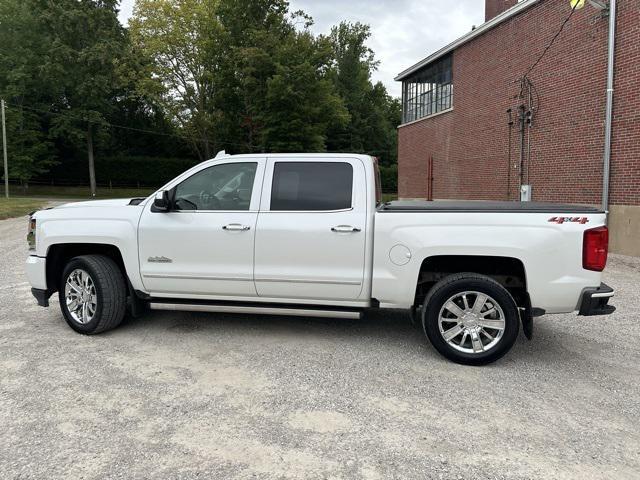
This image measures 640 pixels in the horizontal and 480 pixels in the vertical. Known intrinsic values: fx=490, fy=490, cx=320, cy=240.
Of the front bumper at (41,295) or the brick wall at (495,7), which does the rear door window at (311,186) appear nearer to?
the front bumper at (41,295)

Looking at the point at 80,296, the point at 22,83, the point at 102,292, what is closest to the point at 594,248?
the point at 102,292

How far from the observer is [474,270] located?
4.59 meters

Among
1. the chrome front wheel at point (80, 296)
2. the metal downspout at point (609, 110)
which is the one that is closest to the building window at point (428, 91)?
the metal downspout at point (609, 110)

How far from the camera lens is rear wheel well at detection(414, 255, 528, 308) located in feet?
14.7

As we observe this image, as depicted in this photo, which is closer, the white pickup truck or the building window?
the white pickup truck

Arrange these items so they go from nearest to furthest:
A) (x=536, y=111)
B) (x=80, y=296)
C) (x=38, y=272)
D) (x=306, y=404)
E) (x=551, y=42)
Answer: (x=306, y=404), (x=80, y=296), (x=38, y=272), (x=551, y=42), (x=536, y=111)

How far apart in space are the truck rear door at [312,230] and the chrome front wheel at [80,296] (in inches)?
69.3

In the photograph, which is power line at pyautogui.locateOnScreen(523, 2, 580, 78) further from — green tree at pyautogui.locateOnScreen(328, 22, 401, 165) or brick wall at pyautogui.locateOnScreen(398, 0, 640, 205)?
green tree at pyautogui.locateOnScreen(328, 22, 401, 165)

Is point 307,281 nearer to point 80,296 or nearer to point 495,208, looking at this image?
point 495,208

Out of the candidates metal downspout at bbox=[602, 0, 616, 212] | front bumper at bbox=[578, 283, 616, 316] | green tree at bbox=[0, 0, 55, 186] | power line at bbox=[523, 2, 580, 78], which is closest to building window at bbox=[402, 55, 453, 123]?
power line at bbox=[523, 2, 580, 78]

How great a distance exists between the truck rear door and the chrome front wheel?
69.3 inches

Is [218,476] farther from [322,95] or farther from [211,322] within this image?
[322,95]

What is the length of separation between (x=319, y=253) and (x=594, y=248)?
2315 millimetres

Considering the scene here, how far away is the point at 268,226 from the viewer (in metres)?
4.69
